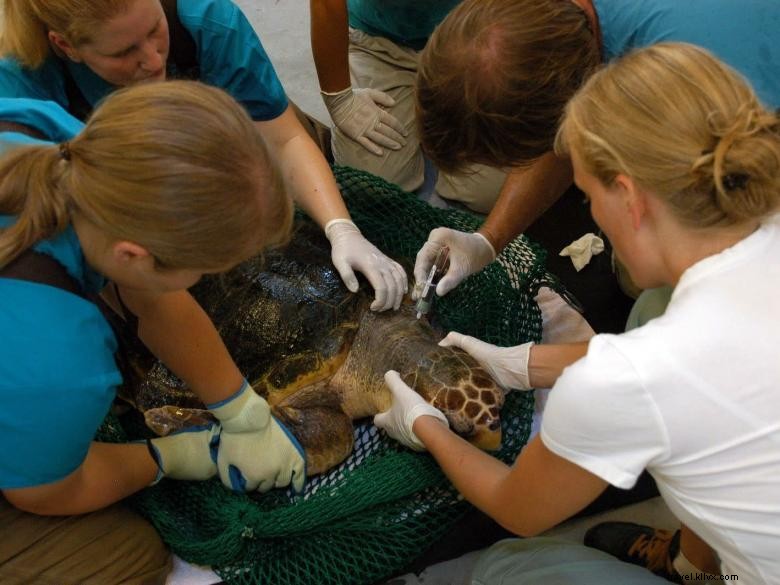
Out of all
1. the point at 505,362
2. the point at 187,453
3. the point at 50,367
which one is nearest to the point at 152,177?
the point at 50,367

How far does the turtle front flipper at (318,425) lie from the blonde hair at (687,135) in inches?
27.6

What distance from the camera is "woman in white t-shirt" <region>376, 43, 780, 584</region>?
63 cm

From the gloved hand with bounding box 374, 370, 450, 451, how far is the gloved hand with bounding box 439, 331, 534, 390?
132mm

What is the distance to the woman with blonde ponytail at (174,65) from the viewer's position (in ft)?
3.13

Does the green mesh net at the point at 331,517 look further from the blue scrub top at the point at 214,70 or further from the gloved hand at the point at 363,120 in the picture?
the gloved hand at the point at 363,120

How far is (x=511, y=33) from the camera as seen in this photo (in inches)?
33.6

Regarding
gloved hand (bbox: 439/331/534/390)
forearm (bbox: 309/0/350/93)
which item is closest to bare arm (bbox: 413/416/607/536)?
gloved hand (bbox: 439/331/534/390)

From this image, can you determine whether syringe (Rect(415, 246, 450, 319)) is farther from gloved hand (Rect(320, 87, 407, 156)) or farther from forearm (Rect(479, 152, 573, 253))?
gloved hand (Rect(320, 87, 407, 156))

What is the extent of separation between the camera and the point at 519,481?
82 centimetres

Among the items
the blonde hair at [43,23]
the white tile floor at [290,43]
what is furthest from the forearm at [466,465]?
the white tile floor at [290,43]

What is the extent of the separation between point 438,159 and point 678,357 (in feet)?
1.53

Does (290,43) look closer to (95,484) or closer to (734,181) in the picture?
(95,484)

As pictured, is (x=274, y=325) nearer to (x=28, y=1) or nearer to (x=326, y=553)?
(x=326, y=553)

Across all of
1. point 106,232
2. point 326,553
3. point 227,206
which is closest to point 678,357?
point 227,206
